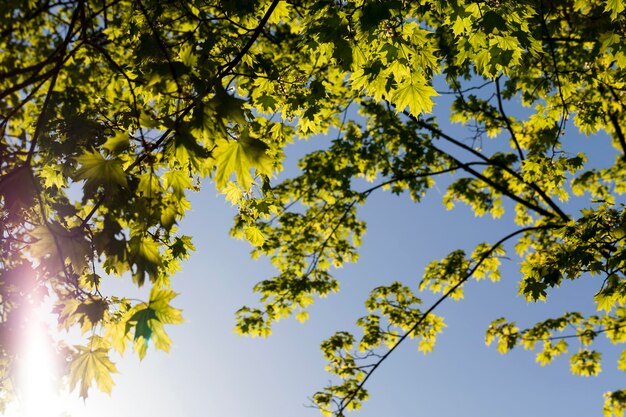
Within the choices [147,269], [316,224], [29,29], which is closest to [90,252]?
[147,269]

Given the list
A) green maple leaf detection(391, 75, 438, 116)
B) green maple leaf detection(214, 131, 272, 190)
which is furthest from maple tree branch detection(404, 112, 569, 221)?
green maple leaf detection(214, 131, 272, 190)

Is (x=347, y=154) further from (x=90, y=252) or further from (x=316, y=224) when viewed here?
(x=90, y=252)

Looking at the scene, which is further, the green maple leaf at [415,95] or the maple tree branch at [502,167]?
the maple tree branch at [502,167]

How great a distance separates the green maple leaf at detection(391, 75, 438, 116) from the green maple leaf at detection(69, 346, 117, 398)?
2.82 m

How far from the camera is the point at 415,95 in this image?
360 centimetres

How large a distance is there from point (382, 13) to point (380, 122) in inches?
299

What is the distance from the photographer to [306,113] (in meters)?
4.45

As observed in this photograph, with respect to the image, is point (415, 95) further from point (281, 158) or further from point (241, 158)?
point (281, 158)

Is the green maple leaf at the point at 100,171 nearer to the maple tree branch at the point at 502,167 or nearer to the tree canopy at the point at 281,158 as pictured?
the tree canopy at the point at 281,158

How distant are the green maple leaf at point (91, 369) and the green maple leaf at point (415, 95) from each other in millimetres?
2815

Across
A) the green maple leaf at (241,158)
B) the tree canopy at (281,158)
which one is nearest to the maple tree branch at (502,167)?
the tree canopy at (281,158)

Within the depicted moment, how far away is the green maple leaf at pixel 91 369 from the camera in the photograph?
7.62 ft

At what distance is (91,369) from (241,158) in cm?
139

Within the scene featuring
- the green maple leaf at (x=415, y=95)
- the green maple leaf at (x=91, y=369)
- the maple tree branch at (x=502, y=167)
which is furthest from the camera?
the maple tree branch at (x=502, y=167)
